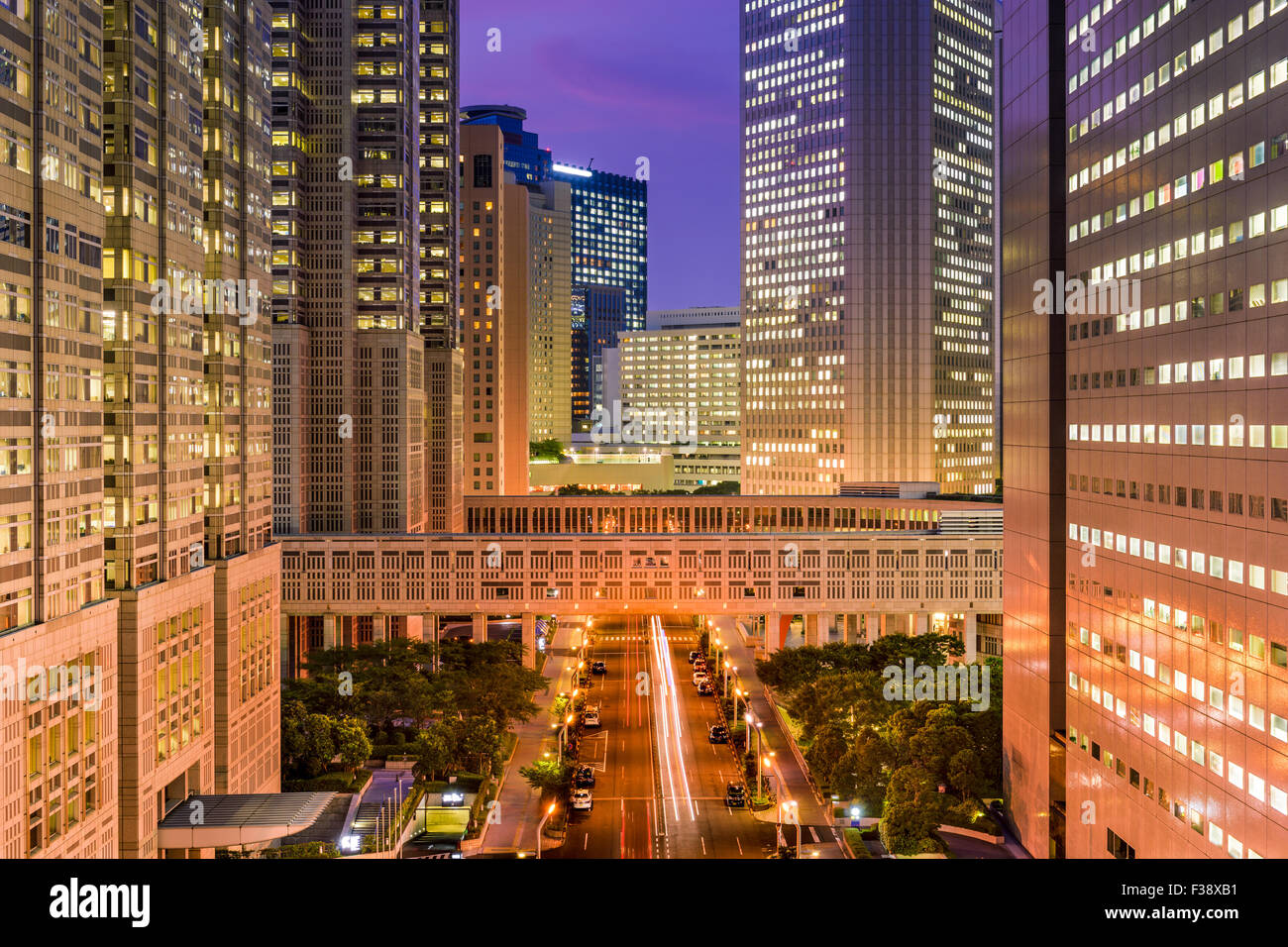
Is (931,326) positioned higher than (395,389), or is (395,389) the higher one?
(931,326)

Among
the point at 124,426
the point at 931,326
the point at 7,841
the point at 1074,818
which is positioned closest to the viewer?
the point at 7,841

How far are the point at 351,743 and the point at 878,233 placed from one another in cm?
13941

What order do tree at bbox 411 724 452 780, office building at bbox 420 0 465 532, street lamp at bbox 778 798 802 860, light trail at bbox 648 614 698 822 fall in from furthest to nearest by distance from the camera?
office building at bbox 420 0 465 532 < light trail at bbox 648 614 698 822 < tree at bbox 411 724 452 780 < street lamp at bbox 778 798 802 860

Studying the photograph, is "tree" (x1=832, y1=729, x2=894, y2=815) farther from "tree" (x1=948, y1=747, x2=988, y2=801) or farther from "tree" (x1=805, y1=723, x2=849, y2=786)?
"tree" (x1=948, y1=747, x2=988, y2=801)

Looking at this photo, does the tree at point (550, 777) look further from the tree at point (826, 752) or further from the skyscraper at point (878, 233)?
the skyscraper at point (878, 233)

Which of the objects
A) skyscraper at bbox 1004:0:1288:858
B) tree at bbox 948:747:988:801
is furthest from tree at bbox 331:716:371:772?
skyscraper at bbox 1004:0:1288:858

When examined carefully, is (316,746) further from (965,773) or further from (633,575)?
(633,575)

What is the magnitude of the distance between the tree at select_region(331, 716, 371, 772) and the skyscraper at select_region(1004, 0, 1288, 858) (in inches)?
1631

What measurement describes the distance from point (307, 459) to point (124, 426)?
71.2 meters

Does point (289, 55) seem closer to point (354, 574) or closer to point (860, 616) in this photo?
point (354, 574)

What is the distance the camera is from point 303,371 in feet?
398

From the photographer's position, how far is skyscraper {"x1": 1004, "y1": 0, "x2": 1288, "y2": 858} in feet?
140

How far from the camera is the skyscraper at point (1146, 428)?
140 feet
